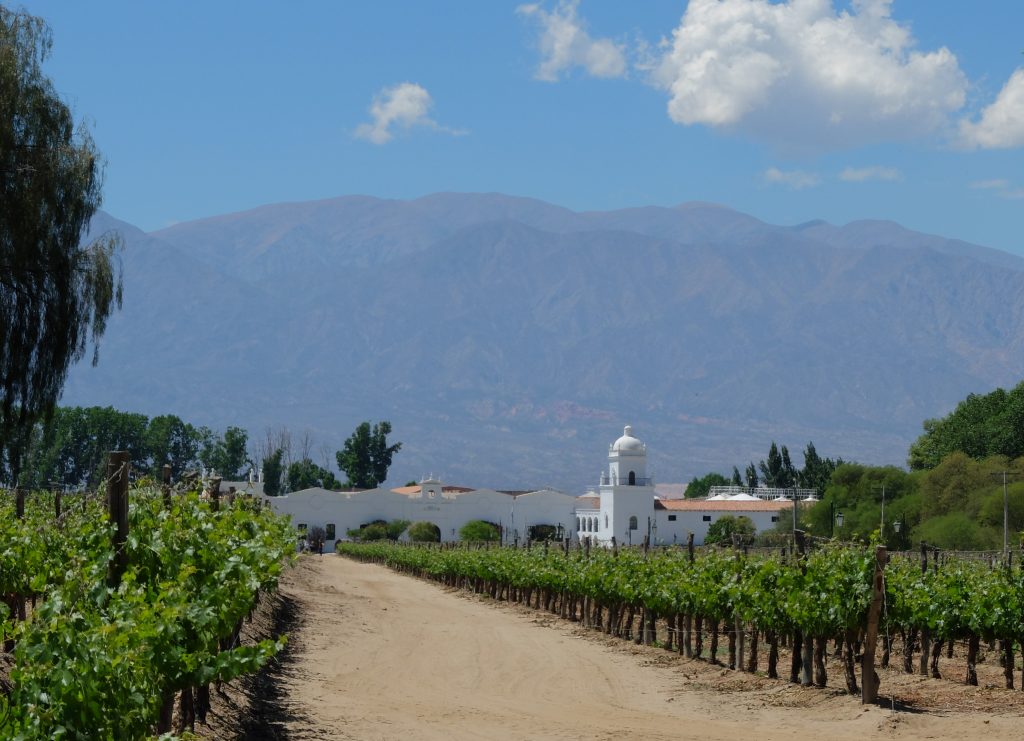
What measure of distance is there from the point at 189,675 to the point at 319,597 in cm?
3018

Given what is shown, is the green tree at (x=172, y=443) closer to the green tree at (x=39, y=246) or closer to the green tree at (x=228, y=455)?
the green tree at (x=228, y=455)

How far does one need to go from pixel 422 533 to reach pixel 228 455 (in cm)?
2963

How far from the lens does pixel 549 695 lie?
1848 centimetres

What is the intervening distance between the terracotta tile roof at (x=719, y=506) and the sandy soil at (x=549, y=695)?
85.1m

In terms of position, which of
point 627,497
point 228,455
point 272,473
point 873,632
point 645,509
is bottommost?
point 873,632

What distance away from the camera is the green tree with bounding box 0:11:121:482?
22156 millimetres

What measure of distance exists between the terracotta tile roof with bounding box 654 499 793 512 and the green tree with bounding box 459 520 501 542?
14.7 m

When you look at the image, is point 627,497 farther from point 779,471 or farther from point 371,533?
point 779,471

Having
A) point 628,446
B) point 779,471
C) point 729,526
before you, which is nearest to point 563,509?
point 628,446

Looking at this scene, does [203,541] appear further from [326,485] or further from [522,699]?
[326,485]

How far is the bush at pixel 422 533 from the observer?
107425 mm

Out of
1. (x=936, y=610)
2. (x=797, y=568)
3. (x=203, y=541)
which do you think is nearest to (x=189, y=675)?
(x=203, y=541)

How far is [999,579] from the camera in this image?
65.6 ft

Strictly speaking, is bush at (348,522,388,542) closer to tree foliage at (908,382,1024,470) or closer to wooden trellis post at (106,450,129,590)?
tree foliage at (908,382,1024,470)
